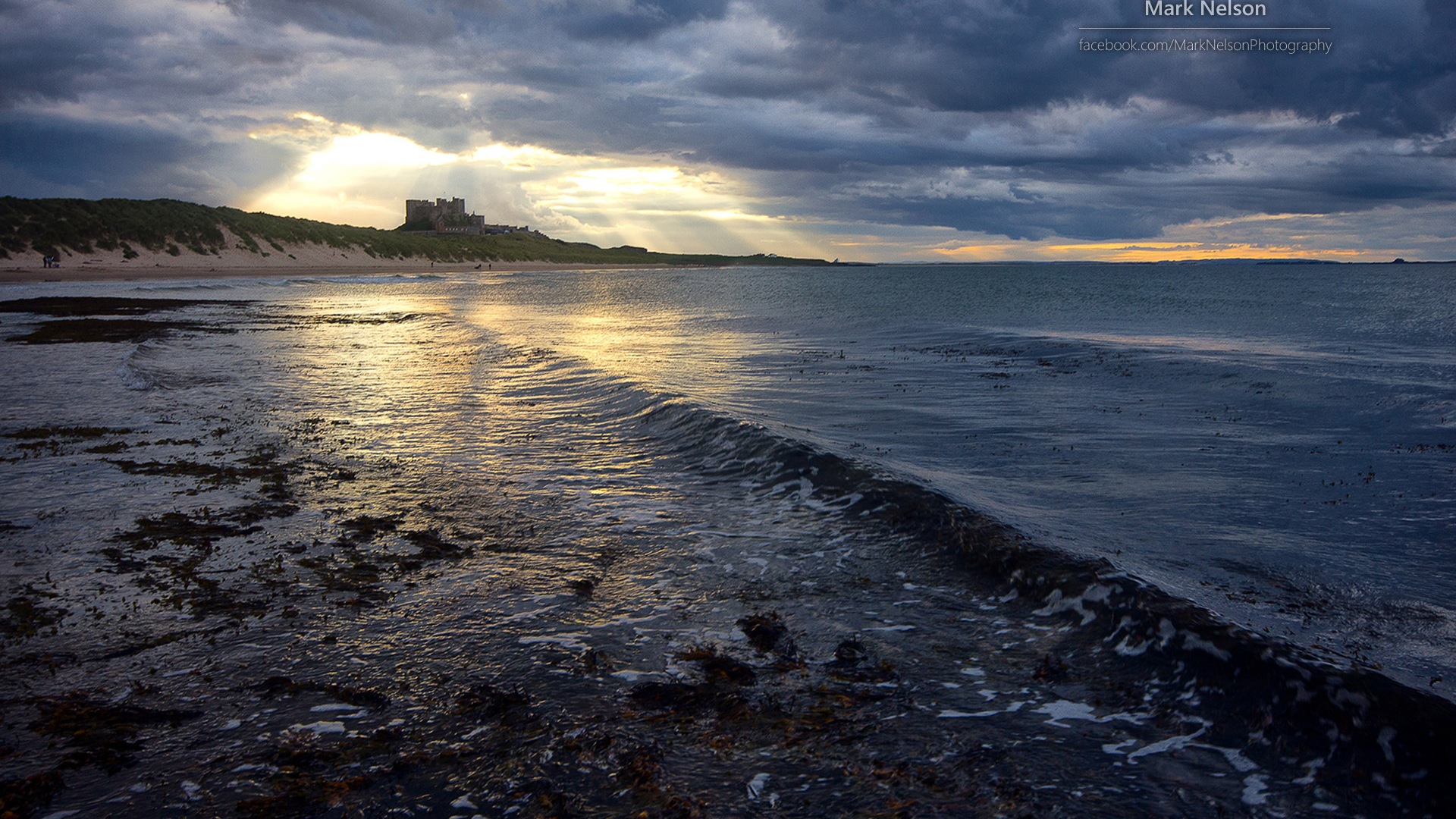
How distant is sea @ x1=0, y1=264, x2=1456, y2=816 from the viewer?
4395 mm

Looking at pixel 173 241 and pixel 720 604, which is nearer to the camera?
pixel 720 604

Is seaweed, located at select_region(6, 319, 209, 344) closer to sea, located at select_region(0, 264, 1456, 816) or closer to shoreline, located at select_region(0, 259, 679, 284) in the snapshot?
sea, located at select_region(0, 264, 1456, 816)

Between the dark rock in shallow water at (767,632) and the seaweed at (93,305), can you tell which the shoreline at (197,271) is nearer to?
the seaweed at (93,305)

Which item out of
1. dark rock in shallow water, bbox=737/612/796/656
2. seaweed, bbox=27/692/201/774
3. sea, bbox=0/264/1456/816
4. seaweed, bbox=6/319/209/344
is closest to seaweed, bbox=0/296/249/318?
seaweed, bbox=6/319/209/344

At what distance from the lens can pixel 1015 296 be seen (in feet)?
254

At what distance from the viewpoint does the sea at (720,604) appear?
439 cm

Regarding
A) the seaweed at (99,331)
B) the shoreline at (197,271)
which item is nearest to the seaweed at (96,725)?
the seaweed at (99,331)

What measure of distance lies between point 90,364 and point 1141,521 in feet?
75.2

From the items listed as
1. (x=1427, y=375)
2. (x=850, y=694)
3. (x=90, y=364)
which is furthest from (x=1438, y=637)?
(x=90, y=364)

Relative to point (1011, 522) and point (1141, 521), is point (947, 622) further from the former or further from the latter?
point (1141, 521)

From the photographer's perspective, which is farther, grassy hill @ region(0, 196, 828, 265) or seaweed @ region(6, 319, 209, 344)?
grassy hill @ region(0, 196, 828, 265)

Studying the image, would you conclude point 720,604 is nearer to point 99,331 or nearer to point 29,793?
point 29,793

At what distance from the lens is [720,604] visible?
6.65m

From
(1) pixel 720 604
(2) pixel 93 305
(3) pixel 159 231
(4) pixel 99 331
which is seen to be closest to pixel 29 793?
(1) pixel 720 604
